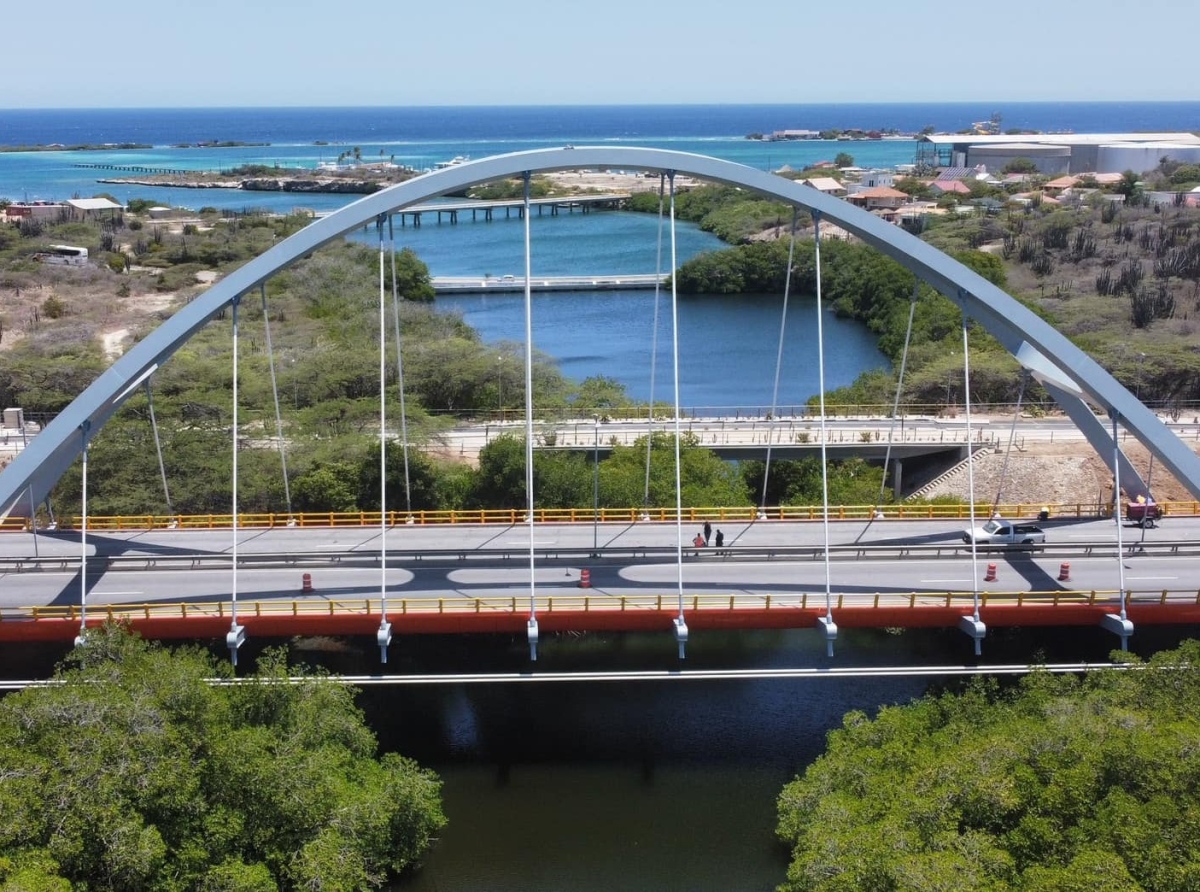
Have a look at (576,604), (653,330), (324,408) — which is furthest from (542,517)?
(653,330)

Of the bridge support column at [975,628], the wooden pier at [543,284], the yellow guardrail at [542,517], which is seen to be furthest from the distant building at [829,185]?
the bridge support column at [975,628]

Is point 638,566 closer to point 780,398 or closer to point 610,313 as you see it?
point 780,398

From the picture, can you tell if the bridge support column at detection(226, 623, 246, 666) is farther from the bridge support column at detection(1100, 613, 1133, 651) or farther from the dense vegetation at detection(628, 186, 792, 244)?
the dense vegetation at detection(628, 186, 792, 244)

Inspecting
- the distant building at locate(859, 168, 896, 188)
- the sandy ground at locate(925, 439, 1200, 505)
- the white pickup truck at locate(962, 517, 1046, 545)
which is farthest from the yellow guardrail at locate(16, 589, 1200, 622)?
the distant building at locate(859, 168, 896, 188)

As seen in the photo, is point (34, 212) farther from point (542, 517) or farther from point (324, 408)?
point (542, 517)

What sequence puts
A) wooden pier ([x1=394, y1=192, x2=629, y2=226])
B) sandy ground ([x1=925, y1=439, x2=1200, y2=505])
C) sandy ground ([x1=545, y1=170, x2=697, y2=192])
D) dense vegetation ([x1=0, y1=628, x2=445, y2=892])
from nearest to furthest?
dense vegetation ([x1=0, y1=628, x2=445, y2=892]) < sandy ground ([x1=925, y1=439, x2=1200, y2=505]) < wooden pier ([x1=394, y1=192, x2=629, y2=226]) < sandy ground ([x1=545, y1=170, x2=697, y2=192])

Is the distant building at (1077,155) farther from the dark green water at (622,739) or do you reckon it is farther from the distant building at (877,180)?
the dark green water at (622,739)

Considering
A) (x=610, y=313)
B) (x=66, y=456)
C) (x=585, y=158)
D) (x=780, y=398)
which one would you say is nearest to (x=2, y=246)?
(x=610, y=313)
